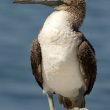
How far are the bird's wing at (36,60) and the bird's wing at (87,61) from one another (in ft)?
1.36

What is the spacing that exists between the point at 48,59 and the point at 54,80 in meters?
0.30

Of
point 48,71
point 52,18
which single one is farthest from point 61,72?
point 52,18

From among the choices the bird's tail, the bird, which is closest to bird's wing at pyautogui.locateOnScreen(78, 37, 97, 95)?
the bird

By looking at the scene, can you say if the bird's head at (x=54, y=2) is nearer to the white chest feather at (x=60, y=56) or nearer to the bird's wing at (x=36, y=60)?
the white chest feather at (x=60, y=56)

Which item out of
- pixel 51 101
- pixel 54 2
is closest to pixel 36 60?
pixel 51 101

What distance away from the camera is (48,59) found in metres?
7.11

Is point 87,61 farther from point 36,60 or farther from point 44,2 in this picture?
point 44,2

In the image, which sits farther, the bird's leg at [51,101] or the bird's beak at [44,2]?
the bird's leg at [51,101]

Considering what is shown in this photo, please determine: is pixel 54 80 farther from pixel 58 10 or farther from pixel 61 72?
pixel 58 10

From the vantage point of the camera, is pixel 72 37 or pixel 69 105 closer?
pixel 72 37

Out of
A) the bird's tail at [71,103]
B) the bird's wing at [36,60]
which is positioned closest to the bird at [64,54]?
the bird's wing at [36,60]

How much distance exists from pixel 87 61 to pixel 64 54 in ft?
1.12

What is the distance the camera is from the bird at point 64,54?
Answer: 22.8 feet

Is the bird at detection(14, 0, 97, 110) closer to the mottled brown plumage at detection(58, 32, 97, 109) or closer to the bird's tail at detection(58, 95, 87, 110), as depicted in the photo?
the mottled brown plumage at detection(58, 32, 97, 109)
